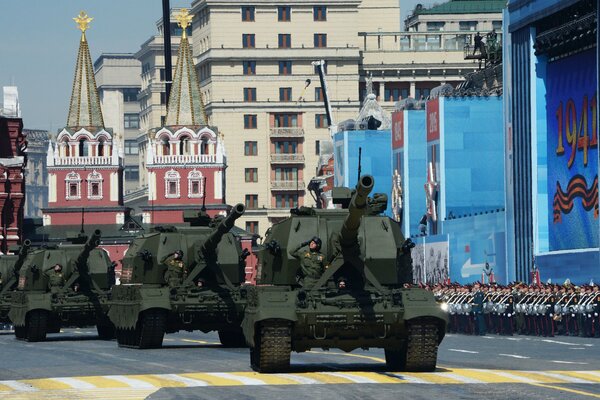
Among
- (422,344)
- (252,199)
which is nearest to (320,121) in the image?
(252,199)

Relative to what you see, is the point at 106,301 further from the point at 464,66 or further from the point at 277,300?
the point at 464,66

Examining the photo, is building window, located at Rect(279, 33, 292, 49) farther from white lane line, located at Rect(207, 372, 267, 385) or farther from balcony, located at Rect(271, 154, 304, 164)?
white lane line, located at Rect(207, 372, 267, 385)

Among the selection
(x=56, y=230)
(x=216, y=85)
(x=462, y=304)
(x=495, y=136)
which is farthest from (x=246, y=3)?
(x=462, y=304)

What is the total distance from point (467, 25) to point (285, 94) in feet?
88.8

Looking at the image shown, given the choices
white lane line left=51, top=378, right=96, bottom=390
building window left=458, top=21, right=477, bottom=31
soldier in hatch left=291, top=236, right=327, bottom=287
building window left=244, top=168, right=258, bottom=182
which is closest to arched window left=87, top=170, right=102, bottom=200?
building window left=244, top=168, right=258, bottom=182

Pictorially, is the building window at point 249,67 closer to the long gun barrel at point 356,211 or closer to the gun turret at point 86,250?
Answer: the gun turret at point 86,250

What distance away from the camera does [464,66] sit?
17725 cm

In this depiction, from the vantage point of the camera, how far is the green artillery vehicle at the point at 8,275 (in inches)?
2245

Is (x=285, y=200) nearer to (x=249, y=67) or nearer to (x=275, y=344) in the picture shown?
(x=249, y=67)

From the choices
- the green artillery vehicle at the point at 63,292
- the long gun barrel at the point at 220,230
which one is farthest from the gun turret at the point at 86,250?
the long gun barrel at the point at 220,230

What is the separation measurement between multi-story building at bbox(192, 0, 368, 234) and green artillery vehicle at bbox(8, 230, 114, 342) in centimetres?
11540

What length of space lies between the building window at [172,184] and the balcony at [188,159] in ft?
3.21

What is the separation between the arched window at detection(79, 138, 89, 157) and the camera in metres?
146

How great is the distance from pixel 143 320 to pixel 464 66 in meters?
139
